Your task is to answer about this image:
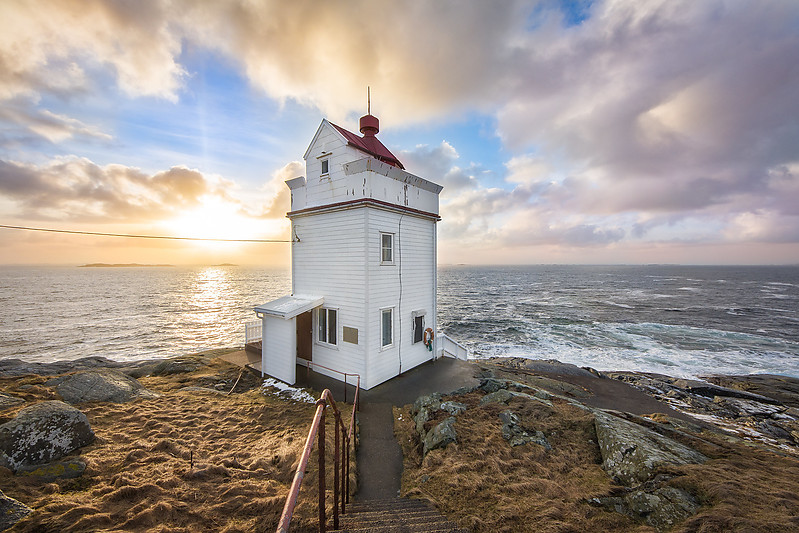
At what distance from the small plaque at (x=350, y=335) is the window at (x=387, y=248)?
114 inches

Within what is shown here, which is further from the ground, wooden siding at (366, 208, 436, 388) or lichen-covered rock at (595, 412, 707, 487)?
wooden siding at (366, 208, 436, 388)

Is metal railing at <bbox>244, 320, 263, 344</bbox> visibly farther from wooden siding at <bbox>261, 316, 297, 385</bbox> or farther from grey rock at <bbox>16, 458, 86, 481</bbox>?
grey rock at <bbox>16, 458, 86, 481</bbox>

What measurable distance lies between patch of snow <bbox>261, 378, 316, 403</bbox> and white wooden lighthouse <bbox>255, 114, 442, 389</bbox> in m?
0.35

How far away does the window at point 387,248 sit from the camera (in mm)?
12281

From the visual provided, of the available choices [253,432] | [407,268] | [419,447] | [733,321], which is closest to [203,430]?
[253,432]

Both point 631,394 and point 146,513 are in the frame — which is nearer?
point 146,513

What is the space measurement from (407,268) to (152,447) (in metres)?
9.66

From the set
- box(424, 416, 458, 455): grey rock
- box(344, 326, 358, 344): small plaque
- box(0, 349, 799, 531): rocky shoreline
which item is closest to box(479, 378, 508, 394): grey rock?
box(0, 349, 799, 531): rocky shoreline

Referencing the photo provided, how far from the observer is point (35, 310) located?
45500 mm

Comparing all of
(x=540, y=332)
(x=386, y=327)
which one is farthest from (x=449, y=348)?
(x=540, y=332)

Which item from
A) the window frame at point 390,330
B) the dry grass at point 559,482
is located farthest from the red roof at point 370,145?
the dry grass at point 559,482

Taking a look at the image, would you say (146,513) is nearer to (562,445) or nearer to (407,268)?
(562,445)

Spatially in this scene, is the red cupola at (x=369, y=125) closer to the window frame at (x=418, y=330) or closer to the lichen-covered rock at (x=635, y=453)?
the window frame at (x=418, y=330)

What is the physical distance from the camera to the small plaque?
39.2 feet
